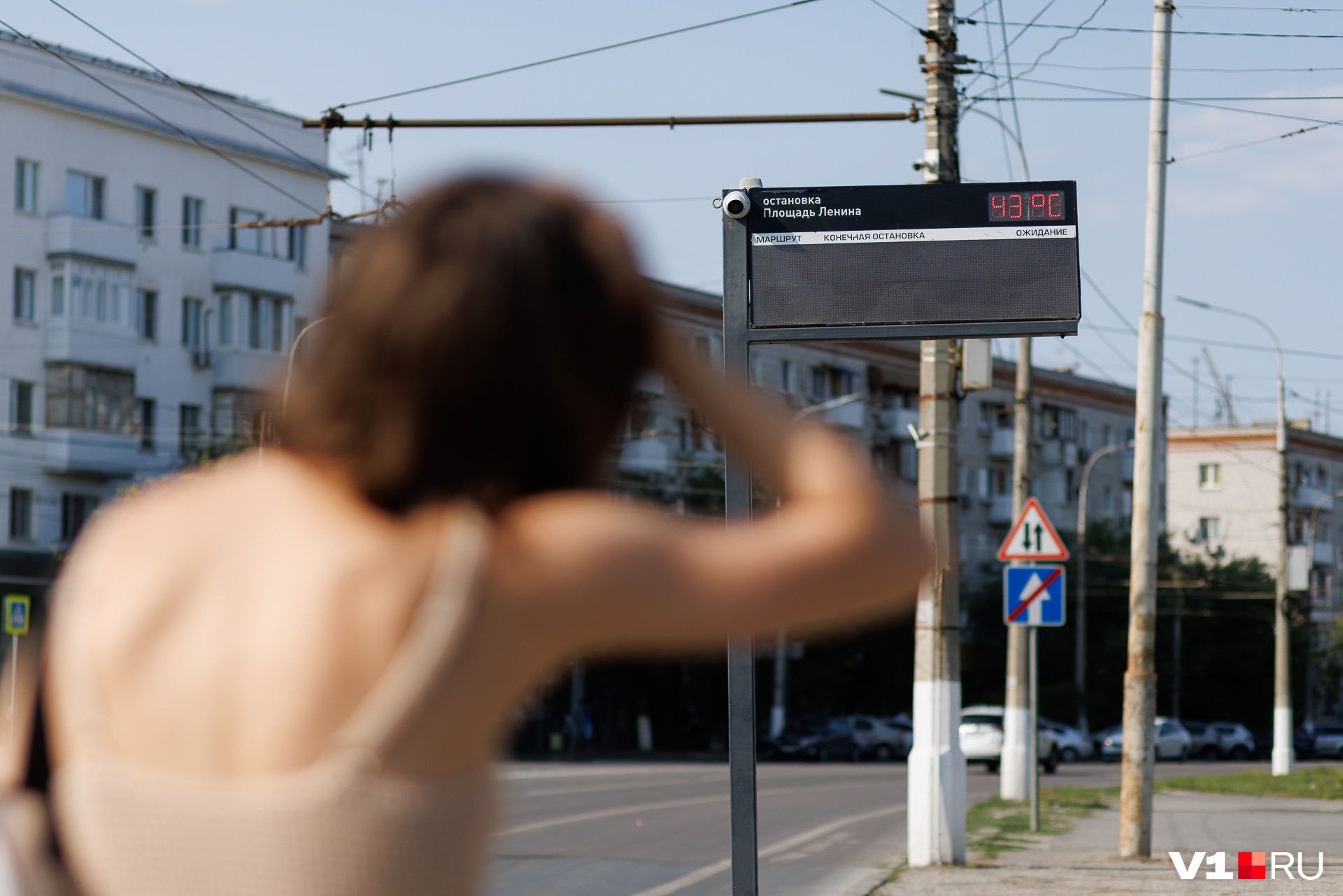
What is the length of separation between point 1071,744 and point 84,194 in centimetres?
3271

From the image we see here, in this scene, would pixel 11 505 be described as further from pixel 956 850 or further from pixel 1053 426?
pixel 1053 426

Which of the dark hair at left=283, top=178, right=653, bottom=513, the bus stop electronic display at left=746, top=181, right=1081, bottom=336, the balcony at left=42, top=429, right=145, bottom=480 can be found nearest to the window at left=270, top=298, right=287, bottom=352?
the balcony at left=42, top=429, right=145, bottom=480

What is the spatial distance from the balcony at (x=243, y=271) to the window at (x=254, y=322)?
39cm

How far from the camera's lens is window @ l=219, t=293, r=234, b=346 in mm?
52188

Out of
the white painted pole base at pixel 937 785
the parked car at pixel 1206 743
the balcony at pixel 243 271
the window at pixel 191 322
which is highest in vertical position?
the balcony at pixel 243 271

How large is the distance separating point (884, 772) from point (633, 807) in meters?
19.1

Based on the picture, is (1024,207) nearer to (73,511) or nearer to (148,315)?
(73,511)

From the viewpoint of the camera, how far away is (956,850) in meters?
14.1

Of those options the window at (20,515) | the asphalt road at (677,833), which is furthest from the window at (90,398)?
the asphalt road at (677,833)

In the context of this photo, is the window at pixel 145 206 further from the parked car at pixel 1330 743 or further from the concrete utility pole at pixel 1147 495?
the parked car at pixel 1330 743

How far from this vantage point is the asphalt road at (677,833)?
42.9 ft

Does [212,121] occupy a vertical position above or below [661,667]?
above

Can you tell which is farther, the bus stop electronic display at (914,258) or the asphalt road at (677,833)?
the asphalt road at (677,833)

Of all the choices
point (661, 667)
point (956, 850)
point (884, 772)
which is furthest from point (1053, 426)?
point (956, 850)
